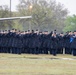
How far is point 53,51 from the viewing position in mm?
32406

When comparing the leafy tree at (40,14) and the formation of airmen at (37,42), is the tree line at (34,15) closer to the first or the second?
the leafy tree at (40,14)

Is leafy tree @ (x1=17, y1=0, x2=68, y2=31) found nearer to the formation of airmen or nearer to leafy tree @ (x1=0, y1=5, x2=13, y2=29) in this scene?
leafy tree @ (x1=0, y1=5, x2=13, y2=29)

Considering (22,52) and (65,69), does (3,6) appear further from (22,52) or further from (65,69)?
(65,69)

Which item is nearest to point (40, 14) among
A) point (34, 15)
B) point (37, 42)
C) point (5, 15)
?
point (34, 15)

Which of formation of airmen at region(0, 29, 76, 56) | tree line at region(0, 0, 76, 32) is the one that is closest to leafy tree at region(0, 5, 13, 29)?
tree line at region(0, 0, 76, 32)

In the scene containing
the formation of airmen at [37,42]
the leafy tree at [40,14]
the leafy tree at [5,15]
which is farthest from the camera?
the leafy tree at [40,14]

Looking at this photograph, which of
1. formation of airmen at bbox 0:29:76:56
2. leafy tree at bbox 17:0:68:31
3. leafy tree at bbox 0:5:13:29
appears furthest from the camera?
leafy tree at bbox 17:0:68:31

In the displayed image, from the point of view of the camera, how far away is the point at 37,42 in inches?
1283

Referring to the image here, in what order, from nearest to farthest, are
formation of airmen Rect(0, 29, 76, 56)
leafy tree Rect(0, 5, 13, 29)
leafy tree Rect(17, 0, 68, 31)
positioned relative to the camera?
formation of airmen Rect(0, 29, 76, 56)
leafy tree Rect(0, 5, 13, 29)
leafy tree Rect(17, 0, 68, 31)

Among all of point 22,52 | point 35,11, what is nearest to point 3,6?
point 35,11

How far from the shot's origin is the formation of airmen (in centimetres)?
3228

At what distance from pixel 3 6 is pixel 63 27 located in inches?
1256

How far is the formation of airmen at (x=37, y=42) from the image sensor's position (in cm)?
3228

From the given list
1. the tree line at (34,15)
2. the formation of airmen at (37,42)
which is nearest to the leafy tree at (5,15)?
the tree line at (34,15)
